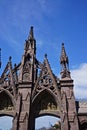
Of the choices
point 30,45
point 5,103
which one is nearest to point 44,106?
point 5,103

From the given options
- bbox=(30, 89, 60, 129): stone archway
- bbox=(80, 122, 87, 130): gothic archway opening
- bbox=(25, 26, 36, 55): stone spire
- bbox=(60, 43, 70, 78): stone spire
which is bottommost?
bbox=(80, 122, 87, 130): gothic archway opening

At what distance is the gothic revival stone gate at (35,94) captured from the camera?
2281cm

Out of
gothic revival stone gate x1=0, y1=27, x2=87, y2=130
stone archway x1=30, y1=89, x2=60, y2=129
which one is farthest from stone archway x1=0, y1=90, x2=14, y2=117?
stone archway x1=30, y1=89, x2=60, y2=129

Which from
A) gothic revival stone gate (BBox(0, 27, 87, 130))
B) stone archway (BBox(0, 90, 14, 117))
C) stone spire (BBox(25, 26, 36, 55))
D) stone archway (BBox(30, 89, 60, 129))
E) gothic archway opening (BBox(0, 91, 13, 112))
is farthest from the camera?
stone spire (BBox(25, 26, 36, 55))

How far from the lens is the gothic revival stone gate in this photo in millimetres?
22812

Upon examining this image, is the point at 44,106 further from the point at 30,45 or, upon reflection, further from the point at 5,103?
the point at 30,45

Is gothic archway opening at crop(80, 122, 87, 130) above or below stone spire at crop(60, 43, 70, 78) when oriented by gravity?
below

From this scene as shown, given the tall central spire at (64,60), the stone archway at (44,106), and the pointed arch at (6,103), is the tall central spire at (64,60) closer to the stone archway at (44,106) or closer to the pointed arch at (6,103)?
the stone archway at (44,106)

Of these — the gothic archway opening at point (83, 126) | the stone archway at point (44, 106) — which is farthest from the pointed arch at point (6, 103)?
Answer: the gothic archway opening at point (83, 126)

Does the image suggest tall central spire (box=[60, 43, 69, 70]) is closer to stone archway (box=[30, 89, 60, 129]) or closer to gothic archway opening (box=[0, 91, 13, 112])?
stone archway (box=[30, 89, 60, 129])

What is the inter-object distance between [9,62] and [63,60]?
7108mm

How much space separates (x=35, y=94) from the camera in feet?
81.4

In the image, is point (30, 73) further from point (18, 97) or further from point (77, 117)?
point (77, 117)

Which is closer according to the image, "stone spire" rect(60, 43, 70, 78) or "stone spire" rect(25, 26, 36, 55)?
"stone spire" rect(60, 43, 70, 78)
